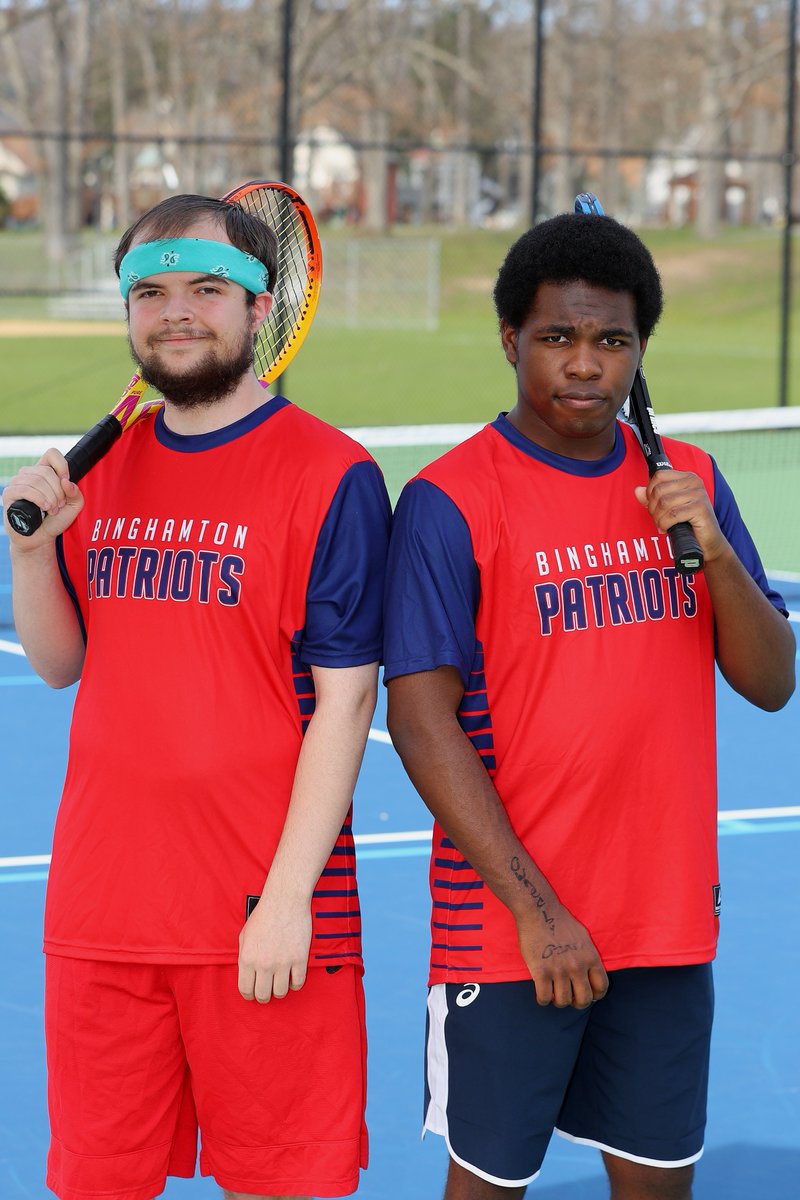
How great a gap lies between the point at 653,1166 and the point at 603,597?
968 millimetres

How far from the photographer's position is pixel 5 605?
10586mm

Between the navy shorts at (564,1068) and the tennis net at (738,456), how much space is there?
21.4ft

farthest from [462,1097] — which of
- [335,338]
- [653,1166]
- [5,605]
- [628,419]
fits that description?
[335,338]

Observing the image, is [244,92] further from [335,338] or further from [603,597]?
[603,597]

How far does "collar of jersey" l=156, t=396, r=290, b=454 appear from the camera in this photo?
118 inches

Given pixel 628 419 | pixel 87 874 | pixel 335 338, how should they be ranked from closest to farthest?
1. pixel 87 874
2. pixel 628 419
3. pixel 335 338

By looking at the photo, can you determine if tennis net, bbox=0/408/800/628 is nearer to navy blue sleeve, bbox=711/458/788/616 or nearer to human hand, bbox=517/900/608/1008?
navy blue sleeve, bbox=711/458/788/616

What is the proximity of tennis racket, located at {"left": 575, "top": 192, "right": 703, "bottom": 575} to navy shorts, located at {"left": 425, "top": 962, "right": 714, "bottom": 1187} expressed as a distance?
0.71 metres

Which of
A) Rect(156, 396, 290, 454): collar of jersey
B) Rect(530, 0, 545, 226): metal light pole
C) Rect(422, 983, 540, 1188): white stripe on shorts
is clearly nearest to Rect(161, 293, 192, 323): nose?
Rect(156, 396, 290, 454): collar of jersey

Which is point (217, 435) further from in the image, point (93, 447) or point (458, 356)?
point (458, 356)

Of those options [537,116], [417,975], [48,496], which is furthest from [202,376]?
[537,116]

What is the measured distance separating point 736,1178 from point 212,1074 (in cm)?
163

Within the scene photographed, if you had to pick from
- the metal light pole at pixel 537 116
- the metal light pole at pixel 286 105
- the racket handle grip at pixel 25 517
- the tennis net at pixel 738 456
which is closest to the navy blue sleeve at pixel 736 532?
the racket handle grip at pixel 25 517

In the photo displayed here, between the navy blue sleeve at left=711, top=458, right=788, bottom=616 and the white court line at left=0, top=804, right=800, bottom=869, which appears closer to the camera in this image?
the navy blue sleeve at left=711, top=458, right=788, bottom=616
